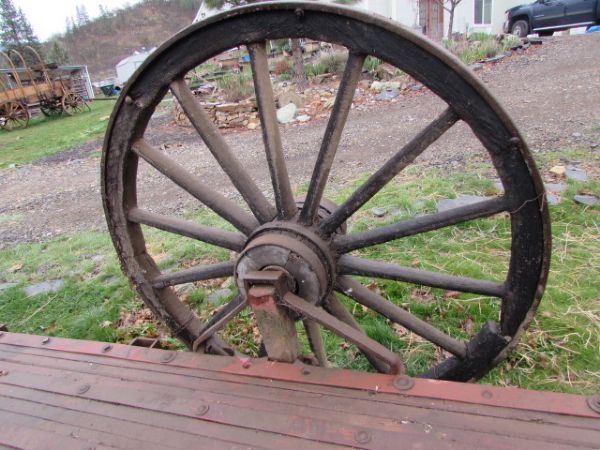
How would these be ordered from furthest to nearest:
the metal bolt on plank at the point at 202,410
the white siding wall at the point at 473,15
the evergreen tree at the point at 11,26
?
the evergreen tree at the point at 11,26, the white siding wall at the point at 473,15, the metal bolt on plank at the point at 202,410

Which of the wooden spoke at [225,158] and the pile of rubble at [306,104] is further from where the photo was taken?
the pile of rubble at [306,104]

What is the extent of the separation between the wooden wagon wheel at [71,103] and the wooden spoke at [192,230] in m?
16.8

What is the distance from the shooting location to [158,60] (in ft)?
5.80

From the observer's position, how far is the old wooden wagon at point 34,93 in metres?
14.9

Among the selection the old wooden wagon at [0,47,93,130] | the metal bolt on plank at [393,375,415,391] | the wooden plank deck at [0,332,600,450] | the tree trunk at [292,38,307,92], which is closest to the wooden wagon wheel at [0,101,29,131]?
the old wooden wagon at [0,47,93,130]

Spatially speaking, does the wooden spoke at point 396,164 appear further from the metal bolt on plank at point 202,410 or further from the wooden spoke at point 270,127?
the metal bolt on plank at point 202,410

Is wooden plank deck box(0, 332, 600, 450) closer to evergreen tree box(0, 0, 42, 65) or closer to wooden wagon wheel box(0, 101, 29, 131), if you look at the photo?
wooden wagon wheel box(0, 101, 29, 131)

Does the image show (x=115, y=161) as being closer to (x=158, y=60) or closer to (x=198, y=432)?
(x=158, y=60)

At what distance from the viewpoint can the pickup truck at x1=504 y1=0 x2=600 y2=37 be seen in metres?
14.0

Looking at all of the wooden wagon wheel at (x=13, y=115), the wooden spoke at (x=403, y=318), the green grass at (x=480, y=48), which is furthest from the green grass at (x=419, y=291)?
the wooden wagon wheel at (x=13, y=115)

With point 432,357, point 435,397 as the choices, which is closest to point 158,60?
point 435,397

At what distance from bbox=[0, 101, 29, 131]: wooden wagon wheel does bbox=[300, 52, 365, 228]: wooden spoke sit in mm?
16183

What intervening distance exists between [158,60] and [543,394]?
5.65 feet

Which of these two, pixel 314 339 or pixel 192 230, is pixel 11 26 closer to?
pixel 192 230
